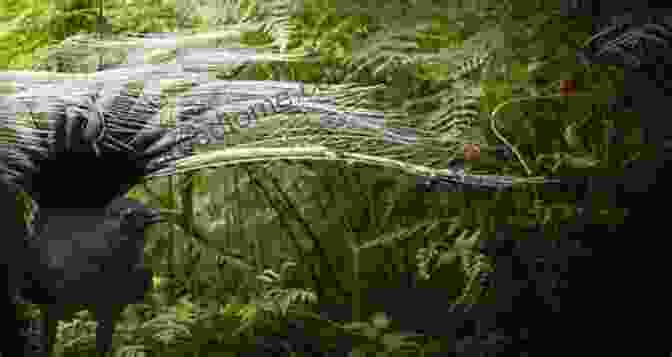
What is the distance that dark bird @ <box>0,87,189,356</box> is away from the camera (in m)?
0.51

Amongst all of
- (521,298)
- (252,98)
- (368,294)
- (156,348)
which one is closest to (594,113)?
(521,298)

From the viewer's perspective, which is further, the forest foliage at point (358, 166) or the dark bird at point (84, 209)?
the forest foliage at point (358, 166)

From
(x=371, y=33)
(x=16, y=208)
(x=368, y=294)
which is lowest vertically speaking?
(x=368, y=294)

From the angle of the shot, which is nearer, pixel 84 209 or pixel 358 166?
A: pixel 84 209

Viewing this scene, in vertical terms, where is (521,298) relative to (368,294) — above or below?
above

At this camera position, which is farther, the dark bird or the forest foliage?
the forest foliage

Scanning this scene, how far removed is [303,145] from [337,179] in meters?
0.65

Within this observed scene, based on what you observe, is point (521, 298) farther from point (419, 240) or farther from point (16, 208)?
point (16, 208)

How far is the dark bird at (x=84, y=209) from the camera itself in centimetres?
51

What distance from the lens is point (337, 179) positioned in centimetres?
128

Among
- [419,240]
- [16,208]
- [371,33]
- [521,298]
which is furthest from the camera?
[419,240]

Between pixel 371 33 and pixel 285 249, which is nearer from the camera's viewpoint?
pixel 371 33

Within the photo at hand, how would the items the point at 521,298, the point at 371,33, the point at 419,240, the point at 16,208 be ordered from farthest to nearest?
1. the point at 419,240
2. the point at 371,33
3. the point at 521,298
4. the point at 16,208

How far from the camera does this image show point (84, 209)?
0.53 m
